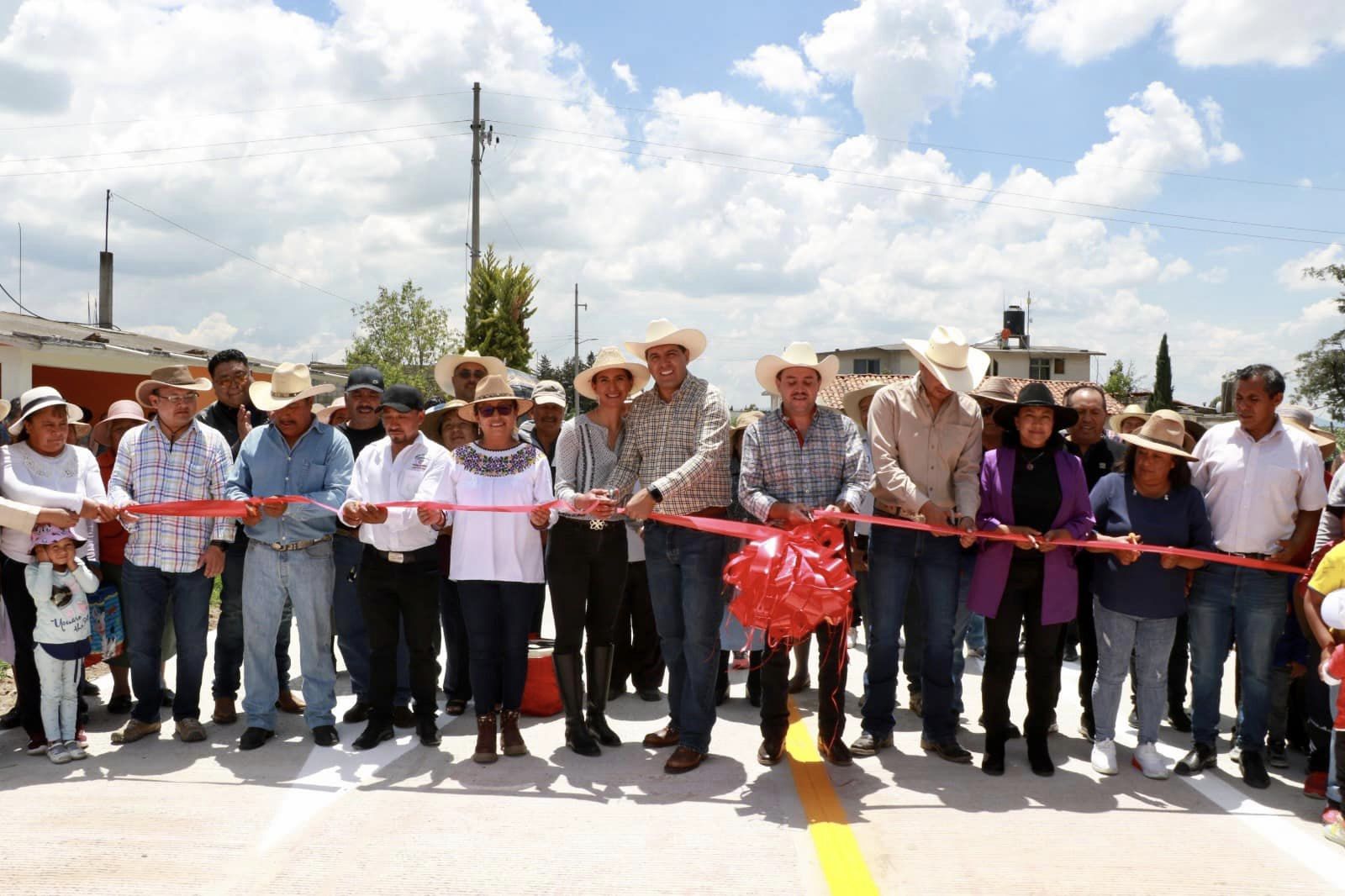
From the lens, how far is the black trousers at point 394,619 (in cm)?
580

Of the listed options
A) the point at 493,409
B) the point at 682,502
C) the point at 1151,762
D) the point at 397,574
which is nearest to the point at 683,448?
the point at 682,502

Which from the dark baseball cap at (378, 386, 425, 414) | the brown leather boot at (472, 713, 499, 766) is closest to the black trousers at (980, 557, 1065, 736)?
the brown leather boot at (472, 713, 499, 766)

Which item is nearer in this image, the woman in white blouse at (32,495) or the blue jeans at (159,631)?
the woman in white blouse at (32,495)

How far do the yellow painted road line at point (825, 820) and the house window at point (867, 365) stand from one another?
62252mm

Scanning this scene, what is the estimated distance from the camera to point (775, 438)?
18.0ft

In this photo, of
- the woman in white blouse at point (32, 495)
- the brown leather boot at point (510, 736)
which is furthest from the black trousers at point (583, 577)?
the woman in white blouse at point (32, 495)

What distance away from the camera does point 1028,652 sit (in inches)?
216

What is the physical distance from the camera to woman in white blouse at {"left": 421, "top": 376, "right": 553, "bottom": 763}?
18.3ft

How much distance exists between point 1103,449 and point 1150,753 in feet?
8.44

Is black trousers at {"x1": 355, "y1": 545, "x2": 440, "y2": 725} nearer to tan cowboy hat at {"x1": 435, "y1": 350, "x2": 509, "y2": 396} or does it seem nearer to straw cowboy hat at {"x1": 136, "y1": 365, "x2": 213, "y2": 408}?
straw cowboy hat at {"x1": 136, "y1": 365, "x2": 213, "y2": 408}

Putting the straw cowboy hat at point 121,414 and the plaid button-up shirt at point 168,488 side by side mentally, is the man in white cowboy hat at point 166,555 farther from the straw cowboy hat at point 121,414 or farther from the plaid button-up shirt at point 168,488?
the straw cowboy hat at point 121,414

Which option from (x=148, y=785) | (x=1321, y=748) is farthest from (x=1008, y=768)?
(x=148, y=785)

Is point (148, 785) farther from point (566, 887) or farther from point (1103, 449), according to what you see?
point (1103, 449)

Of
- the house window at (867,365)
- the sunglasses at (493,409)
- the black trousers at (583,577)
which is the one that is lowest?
the black trousers at (583,577)
